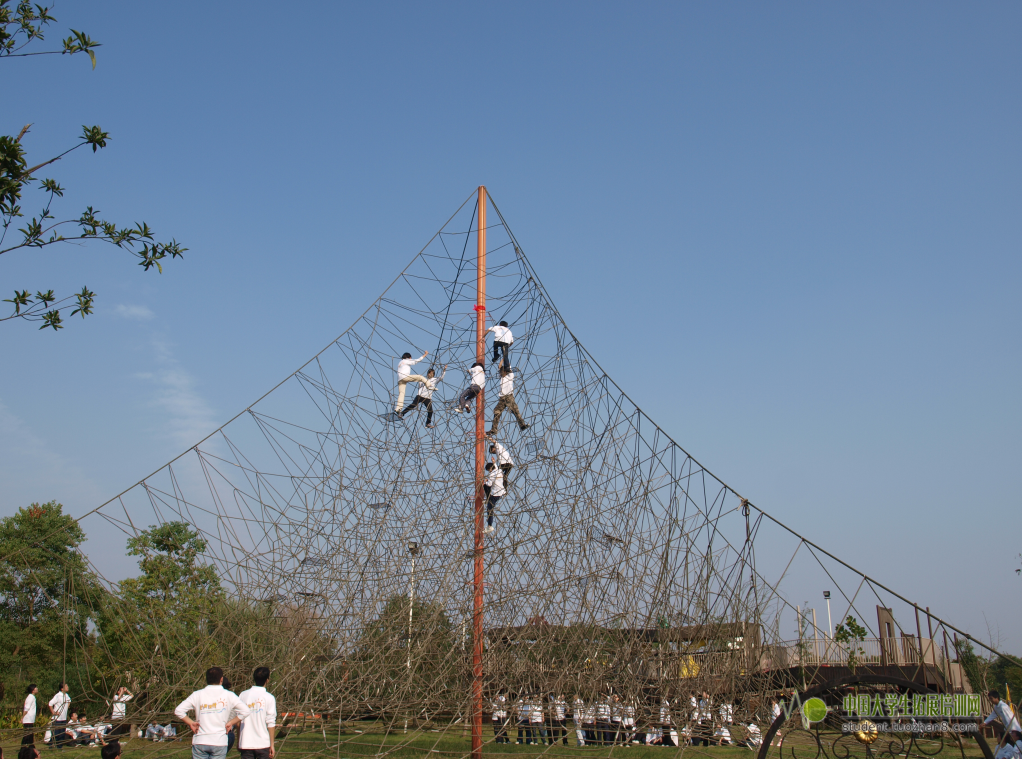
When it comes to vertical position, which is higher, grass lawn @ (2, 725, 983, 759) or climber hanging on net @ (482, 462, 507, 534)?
climber hanging on net @ (482, 462, 507, 534)

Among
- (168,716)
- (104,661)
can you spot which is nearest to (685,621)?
(168,716)

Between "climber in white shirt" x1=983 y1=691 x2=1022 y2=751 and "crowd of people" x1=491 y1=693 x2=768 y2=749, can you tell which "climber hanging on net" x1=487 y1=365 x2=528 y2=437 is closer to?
"crowd of people" x1=491 y1=693 x2=768 y2=749

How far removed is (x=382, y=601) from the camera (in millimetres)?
11766

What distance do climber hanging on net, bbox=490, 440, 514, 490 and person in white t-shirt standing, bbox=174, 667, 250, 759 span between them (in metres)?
5.81

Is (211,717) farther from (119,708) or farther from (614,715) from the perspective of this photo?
(614,715)

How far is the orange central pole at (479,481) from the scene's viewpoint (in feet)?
37.2

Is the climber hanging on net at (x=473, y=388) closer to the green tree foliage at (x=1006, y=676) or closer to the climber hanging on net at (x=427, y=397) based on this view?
the climber hanging on net at (x=427, y=397)

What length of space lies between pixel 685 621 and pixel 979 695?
4.40 meters

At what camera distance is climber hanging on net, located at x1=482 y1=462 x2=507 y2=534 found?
42.7ft

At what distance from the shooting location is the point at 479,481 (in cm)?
1298

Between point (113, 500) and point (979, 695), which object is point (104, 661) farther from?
point (979, 695)

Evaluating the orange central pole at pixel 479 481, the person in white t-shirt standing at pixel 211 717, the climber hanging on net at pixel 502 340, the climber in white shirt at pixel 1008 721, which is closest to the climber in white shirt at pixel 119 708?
the person in white t-shirt standing at pixel 211 717

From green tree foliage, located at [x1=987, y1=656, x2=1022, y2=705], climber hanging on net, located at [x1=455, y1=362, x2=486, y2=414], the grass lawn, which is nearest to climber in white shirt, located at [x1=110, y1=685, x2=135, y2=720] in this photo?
the grass lawn

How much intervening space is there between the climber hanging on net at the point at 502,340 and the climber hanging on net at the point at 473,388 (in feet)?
2.12
